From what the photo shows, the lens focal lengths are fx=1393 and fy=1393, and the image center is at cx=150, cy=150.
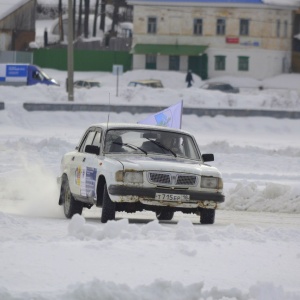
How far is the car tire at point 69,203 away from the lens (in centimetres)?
1930

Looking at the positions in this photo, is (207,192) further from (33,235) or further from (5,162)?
(5,162)

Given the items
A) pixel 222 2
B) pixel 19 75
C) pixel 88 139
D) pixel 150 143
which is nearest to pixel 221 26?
pixel 222 2

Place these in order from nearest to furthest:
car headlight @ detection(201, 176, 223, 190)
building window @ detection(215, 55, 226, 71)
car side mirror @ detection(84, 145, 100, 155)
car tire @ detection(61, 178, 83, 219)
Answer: car headlight @ detection(201, 176, 223, 190) → car side mirror @ detection(84, 145, 100, 155) → car tire @ detection(61, 178, 83, 219) → building window @ detection(215, 55, 226, 71)

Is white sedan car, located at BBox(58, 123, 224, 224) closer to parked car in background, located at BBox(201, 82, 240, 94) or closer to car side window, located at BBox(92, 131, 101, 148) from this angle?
car side window, located at BBox(92, 131, 101, 148)

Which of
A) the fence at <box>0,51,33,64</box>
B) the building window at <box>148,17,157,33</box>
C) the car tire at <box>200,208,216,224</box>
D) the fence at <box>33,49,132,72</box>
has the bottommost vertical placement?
the fence at <box>33,49,132,72</box>

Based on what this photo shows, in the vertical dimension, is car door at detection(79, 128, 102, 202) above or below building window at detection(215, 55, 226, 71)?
above

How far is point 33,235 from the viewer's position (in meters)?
13.6

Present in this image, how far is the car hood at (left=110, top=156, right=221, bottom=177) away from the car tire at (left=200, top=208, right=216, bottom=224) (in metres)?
0.50

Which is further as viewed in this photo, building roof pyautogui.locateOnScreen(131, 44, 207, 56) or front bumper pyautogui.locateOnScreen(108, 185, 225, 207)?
building roof pyautogui.locateOnScreen(131, 44, 207, 56)

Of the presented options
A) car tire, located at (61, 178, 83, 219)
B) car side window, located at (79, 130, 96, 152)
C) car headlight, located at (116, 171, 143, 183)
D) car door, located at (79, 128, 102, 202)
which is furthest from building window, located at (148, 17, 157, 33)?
car headlight, located at (116, 171, 143, 183)

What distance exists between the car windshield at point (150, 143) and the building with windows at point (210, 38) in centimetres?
7069

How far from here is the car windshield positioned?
18781mm

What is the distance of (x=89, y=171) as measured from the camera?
61.1 ft

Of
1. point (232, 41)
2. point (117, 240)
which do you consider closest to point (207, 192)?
point (117, 240)
